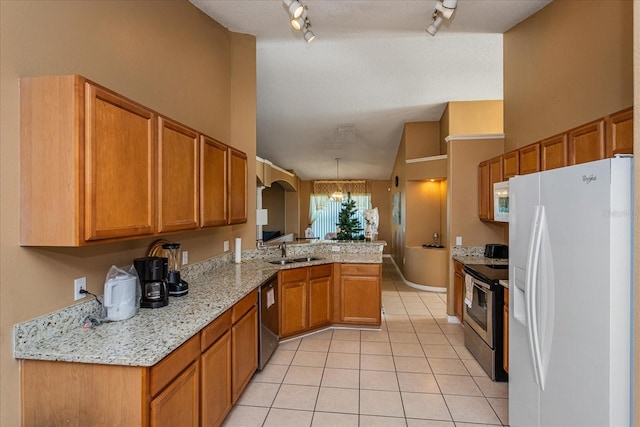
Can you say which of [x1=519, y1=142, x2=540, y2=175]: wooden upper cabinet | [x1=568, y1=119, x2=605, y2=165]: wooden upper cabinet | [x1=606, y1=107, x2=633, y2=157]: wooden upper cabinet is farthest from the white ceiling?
[x1=606, y1=107, x2=633, y2=157]: wooden upper cabinet

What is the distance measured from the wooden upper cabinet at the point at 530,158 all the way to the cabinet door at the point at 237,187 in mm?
2788

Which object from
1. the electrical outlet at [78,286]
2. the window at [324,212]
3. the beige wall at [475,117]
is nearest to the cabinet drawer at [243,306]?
the electrical outlet at [78,286]

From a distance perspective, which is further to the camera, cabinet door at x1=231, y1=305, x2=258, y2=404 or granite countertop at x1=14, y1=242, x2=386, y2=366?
cabinet door at x1=231, y1=305, x2=258, y2=404

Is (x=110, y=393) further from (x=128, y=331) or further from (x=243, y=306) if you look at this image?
(x=243, y=306)

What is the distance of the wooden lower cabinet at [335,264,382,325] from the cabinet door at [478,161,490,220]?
151 cm

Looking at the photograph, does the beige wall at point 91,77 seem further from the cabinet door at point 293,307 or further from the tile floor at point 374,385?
the tile floor at point 374,385

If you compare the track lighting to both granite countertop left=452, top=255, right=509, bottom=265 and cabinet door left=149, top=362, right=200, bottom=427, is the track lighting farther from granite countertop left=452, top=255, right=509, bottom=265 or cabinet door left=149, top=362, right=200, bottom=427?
granite countertop left=452, top=255, right=509, bottom=265

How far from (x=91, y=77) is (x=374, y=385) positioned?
300 cm

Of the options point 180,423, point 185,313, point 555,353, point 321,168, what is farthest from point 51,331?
point 321,168

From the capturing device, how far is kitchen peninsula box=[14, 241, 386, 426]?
1.38 m

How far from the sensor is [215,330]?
199 cm

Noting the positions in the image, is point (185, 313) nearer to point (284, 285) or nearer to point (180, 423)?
point (180, 423)

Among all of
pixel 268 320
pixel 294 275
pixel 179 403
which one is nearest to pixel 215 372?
pixel 179 403

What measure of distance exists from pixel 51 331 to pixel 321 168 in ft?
30.0
